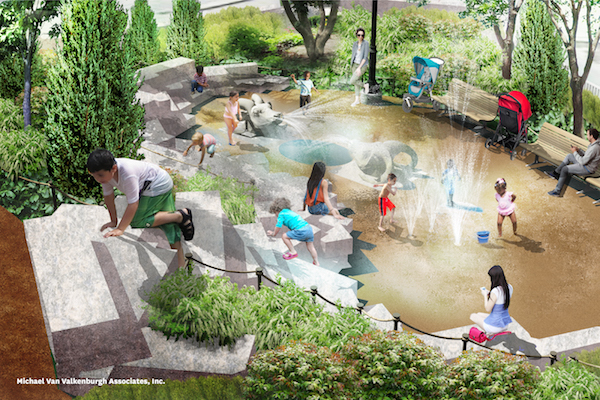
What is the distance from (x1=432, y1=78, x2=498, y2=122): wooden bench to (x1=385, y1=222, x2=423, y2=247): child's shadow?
584cm

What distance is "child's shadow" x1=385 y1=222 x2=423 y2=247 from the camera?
1026 cm

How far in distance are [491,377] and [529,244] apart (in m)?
4.55

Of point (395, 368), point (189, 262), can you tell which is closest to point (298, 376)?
point (395, 368)

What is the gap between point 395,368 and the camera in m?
6.14

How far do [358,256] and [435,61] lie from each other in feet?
25.3

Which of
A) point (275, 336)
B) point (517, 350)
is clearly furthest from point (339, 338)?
point (517, 350)

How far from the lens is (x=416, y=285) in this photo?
9266mm

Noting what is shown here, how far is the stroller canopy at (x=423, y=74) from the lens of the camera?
1544 cm

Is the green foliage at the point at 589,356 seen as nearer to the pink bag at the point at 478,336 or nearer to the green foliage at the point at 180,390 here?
the pink bag at the point at 478,336

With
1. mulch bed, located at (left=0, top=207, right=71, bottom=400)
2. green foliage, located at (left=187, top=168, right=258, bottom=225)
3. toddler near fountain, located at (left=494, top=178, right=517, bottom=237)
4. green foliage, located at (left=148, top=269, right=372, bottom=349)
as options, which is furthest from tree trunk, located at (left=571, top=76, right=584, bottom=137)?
mulch bed, located at (left=0, top=207, right=71, bottom=400)

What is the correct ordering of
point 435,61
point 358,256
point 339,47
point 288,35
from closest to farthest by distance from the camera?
point 358,256, point 435,61, point 339,47, point 288,35

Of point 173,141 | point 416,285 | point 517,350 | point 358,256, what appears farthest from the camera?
point 173,141

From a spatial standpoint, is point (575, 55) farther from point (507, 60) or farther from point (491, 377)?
point (491, 377)

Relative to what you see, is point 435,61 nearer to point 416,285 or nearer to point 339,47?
point 339,47
